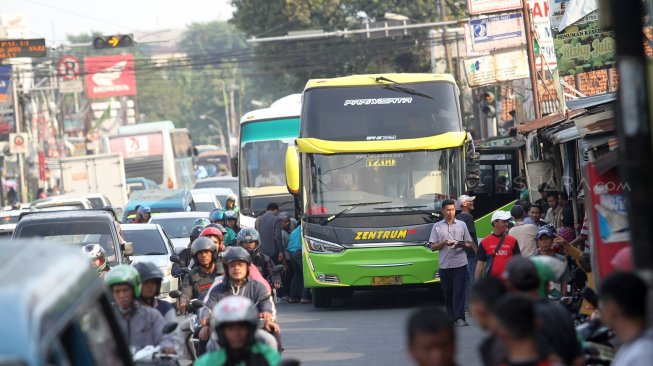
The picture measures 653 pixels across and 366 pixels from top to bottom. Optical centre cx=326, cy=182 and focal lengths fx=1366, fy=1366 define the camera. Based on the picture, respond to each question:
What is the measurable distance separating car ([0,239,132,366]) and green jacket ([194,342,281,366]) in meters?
1.33

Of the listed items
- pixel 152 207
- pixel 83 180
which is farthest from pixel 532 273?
pixel 83 180

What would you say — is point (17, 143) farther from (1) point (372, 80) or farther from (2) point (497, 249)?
(2) point (497, 249)

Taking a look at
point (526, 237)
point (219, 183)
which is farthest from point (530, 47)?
point (219, 183)

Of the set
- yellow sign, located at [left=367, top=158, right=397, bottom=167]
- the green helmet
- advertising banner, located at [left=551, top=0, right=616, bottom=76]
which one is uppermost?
advertising banner, located at [left=551, top=0, right=616, bottom=76]

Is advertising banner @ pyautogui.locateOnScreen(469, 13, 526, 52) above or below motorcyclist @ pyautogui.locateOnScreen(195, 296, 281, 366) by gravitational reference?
above

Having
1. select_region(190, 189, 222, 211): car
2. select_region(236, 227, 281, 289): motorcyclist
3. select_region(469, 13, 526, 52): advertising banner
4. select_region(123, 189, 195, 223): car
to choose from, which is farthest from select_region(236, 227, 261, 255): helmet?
Answer: select_region(190, 189, 222, 211): car

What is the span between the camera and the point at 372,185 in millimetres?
20453

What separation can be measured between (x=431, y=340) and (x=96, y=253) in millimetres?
11065

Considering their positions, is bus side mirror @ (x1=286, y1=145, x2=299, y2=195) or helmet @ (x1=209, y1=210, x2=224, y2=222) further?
helmet @ (x1=209, y1=210, x2=224, y2=222)

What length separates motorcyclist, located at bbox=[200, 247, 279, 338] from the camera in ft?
34.5

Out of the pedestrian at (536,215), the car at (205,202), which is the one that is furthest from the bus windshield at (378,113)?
the car at (205,202)

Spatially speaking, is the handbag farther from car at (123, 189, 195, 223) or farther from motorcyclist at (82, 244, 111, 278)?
car at (123, 189, 195, 223)

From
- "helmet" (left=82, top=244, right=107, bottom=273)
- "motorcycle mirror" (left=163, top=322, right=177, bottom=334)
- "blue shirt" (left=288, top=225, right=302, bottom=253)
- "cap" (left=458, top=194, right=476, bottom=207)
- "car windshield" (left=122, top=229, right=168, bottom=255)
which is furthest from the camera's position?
"blue shirt" (left=288, top=225, right=302, bottom=253)

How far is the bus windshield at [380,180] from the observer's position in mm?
20391
